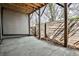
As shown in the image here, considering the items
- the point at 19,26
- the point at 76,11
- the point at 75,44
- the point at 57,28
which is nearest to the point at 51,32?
the point at 57,28

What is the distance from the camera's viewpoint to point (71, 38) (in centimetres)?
684

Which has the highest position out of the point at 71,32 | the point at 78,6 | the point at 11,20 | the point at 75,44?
the point at 78,6

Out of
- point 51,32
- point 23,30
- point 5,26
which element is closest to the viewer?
point 51,32

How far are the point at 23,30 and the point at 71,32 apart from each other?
670 cm

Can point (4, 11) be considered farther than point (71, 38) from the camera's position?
Yes

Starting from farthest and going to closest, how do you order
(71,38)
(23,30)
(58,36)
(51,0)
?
(23,30)
(58,36)
(71,38)
(51,0)

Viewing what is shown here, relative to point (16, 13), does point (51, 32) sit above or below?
below

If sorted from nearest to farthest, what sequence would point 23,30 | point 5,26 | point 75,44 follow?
point 75,44
point 5,26
point 23,30

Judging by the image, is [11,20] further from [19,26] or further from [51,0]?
[51,0]

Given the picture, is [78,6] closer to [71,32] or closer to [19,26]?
[71,32]

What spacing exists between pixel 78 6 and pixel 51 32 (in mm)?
2526

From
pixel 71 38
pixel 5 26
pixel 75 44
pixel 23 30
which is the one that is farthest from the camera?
pixel 23 30

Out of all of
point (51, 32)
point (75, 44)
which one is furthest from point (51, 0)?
point (51, 32)

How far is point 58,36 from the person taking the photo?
8.48 m
